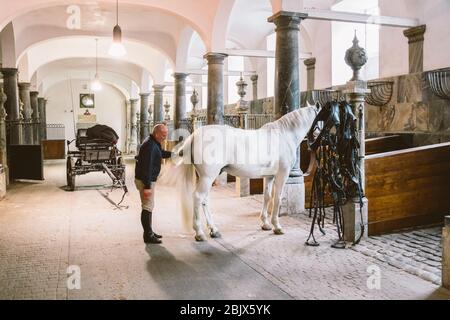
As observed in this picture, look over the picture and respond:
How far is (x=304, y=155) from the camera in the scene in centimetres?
900

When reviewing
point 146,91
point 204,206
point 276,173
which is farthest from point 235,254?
point 146,91

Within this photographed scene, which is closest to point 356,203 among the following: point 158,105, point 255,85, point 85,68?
point 255,85

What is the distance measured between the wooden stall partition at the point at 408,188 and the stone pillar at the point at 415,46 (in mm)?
4621

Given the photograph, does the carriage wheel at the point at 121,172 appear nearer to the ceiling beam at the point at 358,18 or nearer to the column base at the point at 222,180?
the column base at the point at 222,180

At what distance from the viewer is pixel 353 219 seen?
5.63 metres

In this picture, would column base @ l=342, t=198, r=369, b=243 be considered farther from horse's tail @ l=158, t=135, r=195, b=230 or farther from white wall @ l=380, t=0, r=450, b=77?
white wall @ l=380, t=0, r=450, b=77

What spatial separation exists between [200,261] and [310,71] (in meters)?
11.0

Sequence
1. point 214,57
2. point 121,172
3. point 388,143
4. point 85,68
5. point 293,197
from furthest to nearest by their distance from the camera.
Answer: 1. point 85,68
2. point 214,57
3. point 121,172
4. point 388,143
5. point 293,197

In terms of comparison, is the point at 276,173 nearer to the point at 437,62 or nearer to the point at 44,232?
the point at 44,232

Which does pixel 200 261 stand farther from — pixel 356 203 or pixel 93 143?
pixel 93 143

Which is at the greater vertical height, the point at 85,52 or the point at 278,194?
the point at 85,52

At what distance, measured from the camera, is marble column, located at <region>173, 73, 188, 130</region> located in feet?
48.3

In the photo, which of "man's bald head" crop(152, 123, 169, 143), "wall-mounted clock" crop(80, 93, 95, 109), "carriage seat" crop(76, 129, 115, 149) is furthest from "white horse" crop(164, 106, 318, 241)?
"wall-mounted clock" crop(80, 93, 95, 109)

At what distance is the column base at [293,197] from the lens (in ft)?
24.7
